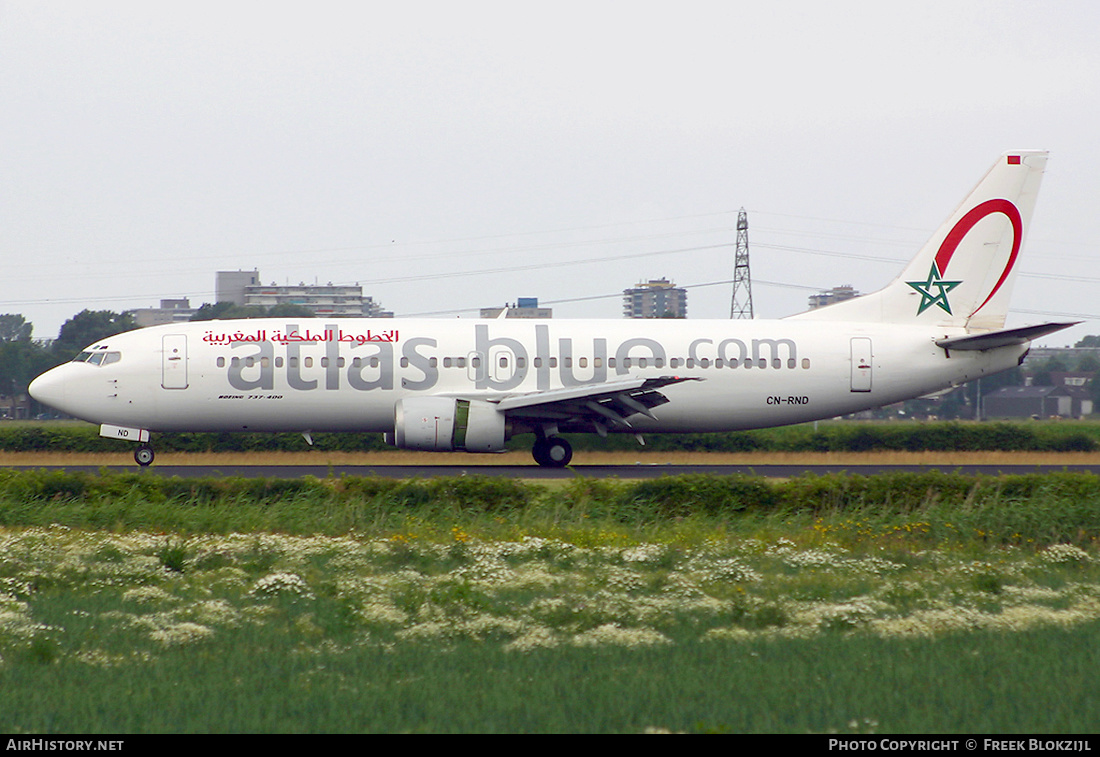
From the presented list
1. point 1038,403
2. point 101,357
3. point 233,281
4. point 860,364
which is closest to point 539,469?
point 860,364

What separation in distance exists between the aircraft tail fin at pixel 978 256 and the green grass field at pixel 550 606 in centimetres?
1170

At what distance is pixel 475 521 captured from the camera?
1627cm

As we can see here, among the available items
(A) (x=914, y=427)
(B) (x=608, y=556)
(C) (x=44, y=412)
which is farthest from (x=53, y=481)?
(C) (x=44, y=412)

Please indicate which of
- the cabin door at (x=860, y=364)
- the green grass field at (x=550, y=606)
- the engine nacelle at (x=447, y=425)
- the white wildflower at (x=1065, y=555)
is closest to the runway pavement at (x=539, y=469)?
the engine nacelle at (x=447, y=425)

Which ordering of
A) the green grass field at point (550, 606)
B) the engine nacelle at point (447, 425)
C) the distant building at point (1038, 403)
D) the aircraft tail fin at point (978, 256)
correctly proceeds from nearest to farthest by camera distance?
1. the green grass field at point (550, 606)
2. the engine nacelle at point (447, 425)
3. the aircraft tail fin at point (978, 256)
4. the distant building at point (1038, 403)

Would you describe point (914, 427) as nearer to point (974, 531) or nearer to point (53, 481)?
point (974, 531)

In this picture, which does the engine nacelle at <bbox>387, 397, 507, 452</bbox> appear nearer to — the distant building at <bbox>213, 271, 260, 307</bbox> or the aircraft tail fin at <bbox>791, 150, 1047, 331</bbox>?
the aircraft tail fin at <bbox>791, 150, 1047, 331</bbox>

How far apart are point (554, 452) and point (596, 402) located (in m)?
1.83

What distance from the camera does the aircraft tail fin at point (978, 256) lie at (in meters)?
28.5

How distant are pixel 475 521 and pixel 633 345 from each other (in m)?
12.0

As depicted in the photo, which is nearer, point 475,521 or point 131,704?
point 131,704

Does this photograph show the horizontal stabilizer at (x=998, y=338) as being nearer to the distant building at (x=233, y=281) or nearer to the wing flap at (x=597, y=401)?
the wing flap at (x=597, y=401)

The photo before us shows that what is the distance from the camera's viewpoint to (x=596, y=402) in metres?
25.9

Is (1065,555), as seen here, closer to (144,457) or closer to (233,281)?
(144,457)
